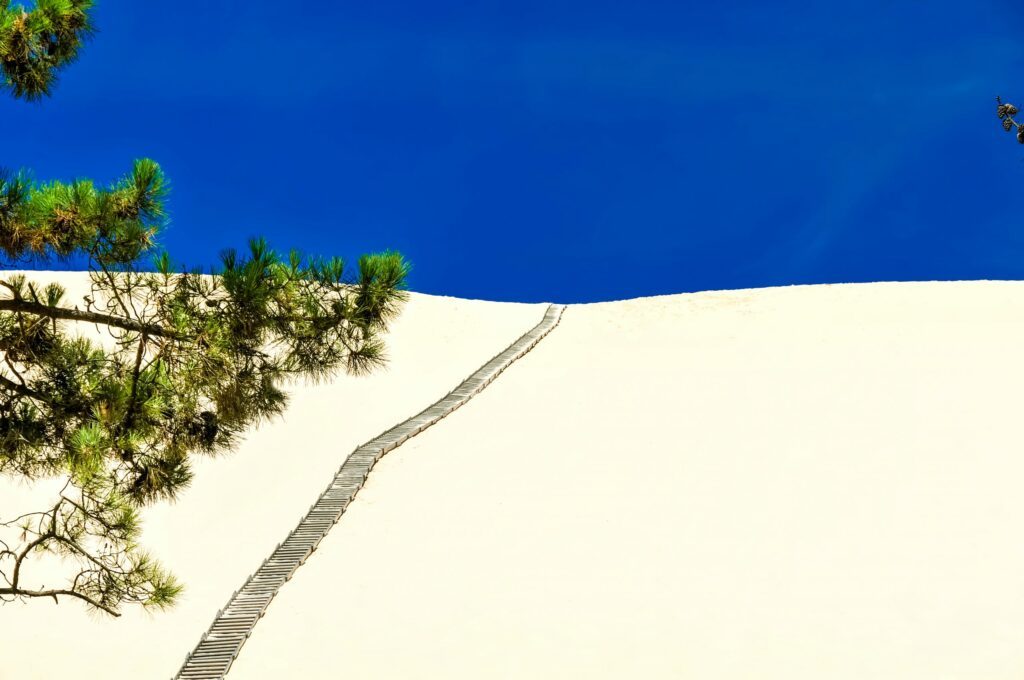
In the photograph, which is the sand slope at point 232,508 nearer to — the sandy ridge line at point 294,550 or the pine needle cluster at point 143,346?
the sandy ridge line at point 294,550

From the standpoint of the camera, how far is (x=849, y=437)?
18.0 metres

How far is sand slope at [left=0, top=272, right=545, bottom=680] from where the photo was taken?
13789mm

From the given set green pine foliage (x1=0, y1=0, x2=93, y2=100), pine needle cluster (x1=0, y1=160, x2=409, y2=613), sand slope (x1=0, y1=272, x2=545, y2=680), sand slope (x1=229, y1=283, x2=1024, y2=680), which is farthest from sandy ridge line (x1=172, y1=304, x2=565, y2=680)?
green pine foliage (x1=0, y1=0, x2=93, y2=100)

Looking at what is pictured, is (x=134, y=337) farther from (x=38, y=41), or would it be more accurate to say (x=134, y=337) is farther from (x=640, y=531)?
(x=640, y=531)

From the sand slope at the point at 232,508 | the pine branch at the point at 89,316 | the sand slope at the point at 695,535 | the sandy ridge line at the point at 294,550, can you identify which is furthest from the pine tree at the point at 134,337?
the sand slope at the point at 232,508

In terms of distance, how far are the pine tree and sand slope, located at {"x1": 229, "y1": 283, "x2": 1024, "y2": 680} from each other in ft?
14.1

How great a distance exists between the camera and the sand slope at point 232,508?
13789 millimetres

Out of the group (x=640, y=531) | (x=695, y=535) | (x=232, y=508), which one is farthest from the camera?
(x=232, y=508)

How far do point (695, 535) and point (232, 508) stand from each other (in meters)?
10.1

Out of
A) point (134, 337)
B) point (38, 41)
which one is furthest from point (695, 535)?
point (38, 41)

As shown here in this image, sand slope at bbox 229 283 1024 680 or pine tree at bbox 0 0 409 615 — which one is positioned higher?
sand slope at bbox 229 283 1024 680

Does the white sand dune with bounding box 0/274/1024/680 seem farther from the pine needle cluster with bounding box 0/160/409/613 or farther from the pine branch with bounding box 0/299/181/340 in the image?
the pine branch with bounding box 0/299/181/340

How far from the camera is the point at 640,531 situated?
48.0 feet

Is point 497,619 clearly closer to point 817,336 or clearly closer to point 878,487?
point 878,487
